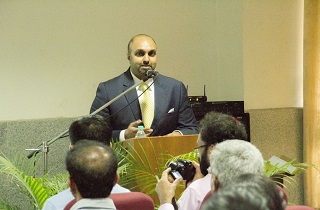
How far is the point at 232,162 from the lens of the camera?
2.29 metres

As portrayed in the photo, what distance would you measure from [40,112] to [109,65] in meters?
0.78

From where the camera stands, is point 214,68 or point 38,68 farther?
point 214,68

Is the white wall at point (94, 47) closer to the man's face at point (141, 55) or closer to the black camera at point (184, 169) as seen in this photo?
the man's face at point (141, 55)

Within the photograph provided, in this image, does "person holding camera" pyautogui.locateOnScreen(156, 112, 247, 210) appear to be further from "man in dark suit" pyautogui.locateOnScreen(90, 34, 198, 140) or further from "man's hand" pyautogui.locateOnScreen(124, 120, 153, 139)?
"man in dark suit" pyautogui.locateOnScreen(90, 34, 198, 140)

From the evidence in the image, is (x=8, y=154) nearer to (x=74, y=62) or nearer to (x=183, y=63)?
(x=74, y=62)

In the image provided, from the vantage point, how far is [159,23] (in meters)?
6.24

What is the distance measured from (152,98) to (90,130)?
4.74 ft

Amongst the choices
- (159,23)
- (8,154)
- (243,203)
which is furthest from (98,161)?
(159,23)

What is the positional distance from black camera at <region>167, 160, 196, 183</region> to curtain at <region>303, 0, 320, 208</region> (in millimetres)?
3421

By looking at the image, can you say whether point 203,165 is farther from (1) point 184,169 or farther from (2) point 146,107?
(2) point 146,107

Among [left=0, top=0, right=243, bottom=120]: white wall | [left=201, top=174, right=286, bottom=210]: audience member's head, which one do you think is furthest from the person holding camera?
[left=0, top=0, right=243, bottom=120]: white wall

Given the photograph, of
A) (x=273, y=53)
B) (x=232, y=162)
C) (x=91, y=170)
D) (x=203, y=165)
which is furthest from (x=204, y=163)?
(x=273, y=53)

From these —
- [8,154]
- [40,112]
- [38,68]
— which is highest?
[38,68]

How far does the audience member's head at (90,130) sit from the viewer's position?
3.14 meters
